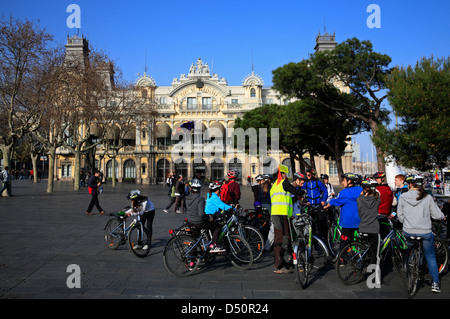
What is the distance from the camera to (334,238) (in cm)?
786

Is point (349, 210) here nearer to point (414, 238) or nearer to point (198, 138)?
point (414, 238)

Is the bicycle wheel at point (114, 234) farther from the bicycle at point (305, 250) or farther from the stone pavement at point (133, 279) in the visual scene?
the bicycle at point (305, 250)

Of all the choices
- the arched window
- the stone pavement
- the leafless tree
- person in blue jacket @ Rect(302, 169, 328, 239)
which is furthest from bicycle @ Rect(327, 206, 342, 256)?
the arched window

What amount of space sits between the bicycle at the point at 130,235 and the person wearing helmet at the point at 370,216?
4387 millimetres

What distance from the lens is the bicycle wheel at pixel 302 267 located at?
5.30 meters

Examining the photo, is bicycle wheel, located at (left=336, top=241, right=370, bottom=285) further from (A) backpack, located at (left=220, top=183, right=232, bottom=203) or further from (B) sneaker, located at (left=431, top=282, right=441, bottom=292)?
(A) backpack, located at (left=220, top=183, right=232, bottom=203)

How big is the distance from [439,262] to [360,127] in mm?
21160

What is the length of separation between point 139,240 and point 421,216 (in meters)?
5.29

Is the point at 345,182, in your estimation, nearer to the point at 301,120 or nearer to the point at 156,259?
the point at 156,259

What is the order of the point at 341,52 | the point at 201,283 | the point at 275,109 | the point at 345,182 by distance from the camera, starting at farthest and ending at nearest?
the point at 275,109 → the point at 341,52 → the point at 345,182 → the point at 201,283

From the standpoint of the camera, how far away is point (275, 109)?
35.3 m

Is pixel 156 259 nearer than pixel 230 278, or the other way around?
pixel 230 278

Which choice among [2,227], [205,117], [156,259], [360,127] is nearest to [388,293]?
[156,259]

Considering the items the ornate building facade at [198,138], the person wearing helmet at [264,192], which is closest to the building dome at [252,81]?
the ornate building facade at [198,138]
